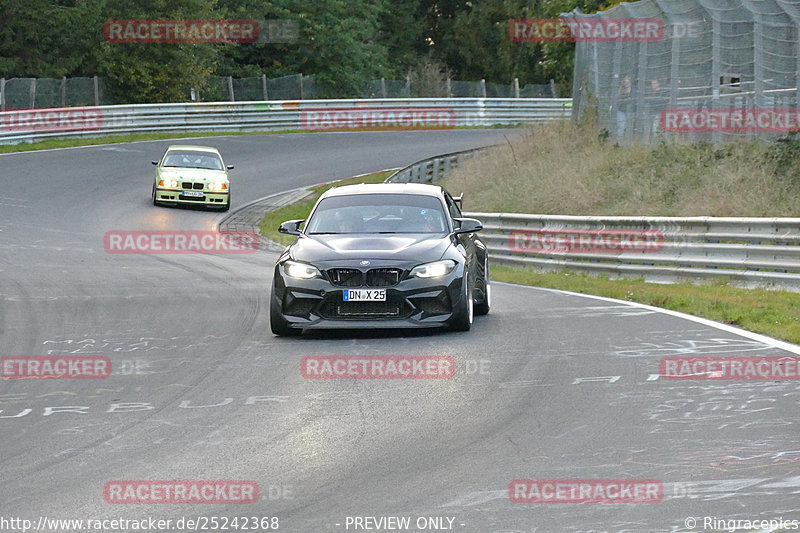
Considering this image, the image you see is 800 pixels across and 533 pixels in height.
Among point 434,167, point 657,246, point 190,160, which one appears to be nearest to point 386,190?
point 657,246

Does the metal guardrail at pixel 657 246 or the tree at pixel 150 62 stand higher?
the tree at pixel 150 62

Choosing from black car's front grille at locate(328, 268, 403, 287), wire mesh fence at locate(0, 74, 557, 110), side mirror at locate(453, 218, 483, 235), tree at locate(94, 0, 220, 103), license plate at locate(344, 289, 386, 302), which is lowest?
license plate at locate(344, 289, 386, 302)

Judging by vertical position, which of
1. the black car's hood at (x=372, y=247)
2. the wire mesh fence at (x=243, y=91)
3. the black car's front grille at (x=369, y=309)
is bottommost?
the black car's front grille at (x=369, y=309)

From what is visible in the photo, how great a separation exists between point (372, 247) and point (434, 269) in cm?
66

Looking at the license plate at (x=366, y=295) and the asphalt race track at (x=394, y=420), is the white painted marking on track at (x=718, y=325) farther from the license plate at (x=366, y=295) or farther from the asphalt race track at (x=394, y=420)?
the license plate at (x=366, y=295)

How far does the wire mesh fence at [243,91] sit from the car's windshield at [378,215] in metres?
35.4

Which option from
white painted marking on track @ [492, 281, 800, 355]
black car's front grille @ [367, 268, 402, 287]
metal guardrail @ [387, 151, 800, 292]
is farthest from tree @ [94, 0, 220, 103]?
black car's front grille @ [367, 268, 402, 287]

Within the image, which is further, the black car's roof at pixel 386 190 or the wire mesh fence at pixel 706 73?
the wire mesh fence at pixel 706 73

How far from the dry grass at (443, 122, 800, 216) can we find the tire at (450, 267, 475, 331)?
1067 cm

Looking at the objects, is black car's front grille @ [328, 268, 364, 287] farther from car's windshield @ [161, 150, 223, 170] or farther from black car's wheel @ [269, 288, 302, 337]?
car's windshield @ [161, 150, 223, 170]

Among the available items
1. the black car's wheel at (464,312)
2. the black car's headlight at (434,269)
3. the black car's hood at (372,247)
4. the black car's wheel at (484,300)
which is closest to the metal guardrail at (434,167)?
the black car's wheel at (484,300)

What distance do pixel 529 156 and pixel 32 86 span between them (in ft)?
74.4

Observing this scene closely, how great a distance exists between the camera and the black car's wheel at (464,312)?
1249cm

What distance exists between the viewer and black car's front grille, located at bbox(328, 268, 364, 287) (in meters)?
12.2
